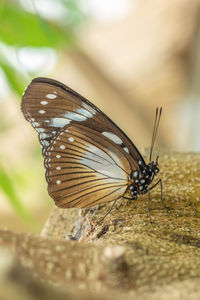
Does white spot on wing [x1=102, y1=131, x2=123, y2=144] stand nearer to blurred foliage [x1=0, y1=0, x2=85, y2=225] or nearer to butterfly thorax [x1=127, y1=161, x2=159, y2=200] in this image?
butterfly thorax [x1=127, y1=161, x2=159, y2=200]

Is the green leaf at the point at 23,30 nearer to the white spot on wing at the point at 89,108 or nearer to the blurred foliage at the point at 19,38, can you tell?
the blurred foliage at the point at 19,38

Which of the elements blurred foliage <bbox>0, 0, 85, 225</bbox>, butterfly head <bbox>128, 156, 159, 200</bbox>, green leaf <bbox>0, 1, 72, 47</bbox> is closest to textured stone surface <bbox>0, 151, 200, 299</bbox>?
butterfly head <bbox>128, 156, 159, 200</bbox>

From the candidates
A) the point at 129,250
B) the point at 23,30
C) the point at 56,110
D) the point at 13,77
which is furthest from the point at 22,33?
the point at 129,250

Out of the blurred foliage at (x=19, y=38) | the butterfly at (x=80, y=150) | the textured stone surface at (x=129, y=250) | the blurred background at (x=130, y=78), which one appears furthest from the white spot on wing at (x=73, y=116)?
the blurred background at (x=130, y=78)

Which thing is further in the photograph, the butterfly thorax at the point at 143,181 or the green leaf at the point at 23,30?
the green leaf at the point at 23,30

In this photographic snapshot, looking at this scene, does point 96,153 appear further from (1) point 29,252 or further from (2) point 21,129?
(2) point 21,129

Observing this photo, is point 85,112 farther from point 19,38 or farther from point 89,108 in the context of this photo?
point 19,38

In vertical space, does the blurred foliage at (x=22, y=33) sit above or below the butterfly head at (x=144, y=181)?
above
